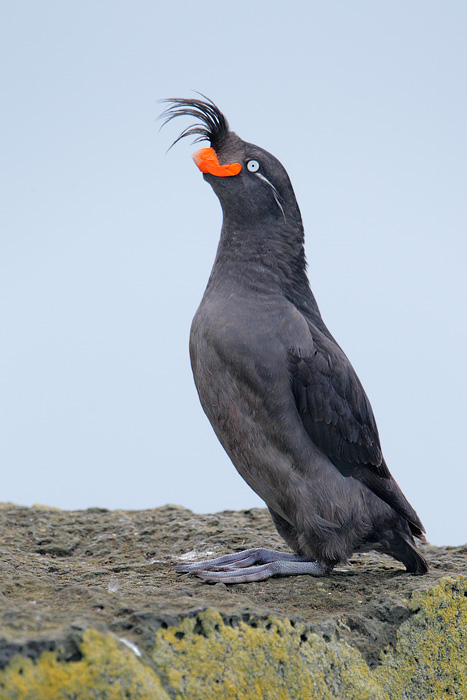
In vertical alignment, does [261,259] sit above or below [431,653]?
above

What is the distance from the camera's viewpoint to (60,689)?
95.3 inches

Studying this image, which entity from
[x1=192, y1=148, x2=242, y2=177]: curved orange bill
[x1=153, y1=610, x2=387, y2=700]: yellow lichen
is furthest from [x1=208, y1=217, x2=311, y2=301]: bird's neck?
[x1=153, y1=610, x2=387, y2=700]: yellow lichen

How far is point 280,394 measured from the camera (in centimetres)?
423

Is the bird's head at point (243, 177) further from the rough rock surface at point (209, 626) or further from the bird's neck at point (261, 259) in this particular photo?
the rough rock surface at point (209, 626)

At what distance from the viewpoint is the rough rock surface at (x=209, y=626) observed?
8.29 feet

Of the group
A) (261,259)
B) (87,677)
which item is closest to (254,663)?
(87,677)

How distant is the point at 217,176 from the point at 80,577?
8.04 feet

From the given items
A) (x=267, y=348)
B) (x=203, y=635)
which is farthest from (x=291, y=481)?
(x=203, y=635)

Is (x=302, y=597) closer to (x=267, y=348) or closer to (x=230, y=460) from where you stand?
(x=230, y=460)

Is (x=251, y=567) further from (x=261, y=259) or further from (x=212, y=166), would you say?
(x=212, y=166)

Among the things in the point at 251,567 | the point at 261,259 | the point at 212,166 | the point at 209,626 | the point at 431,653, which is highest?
the point at 212,166

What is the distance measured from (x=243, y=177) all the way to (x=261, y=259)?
1.68ft

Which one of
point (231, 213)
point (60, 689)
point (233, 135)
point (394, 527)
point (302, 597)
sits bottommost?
point (60, 689)

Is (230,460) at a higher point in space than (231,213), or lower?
lower
